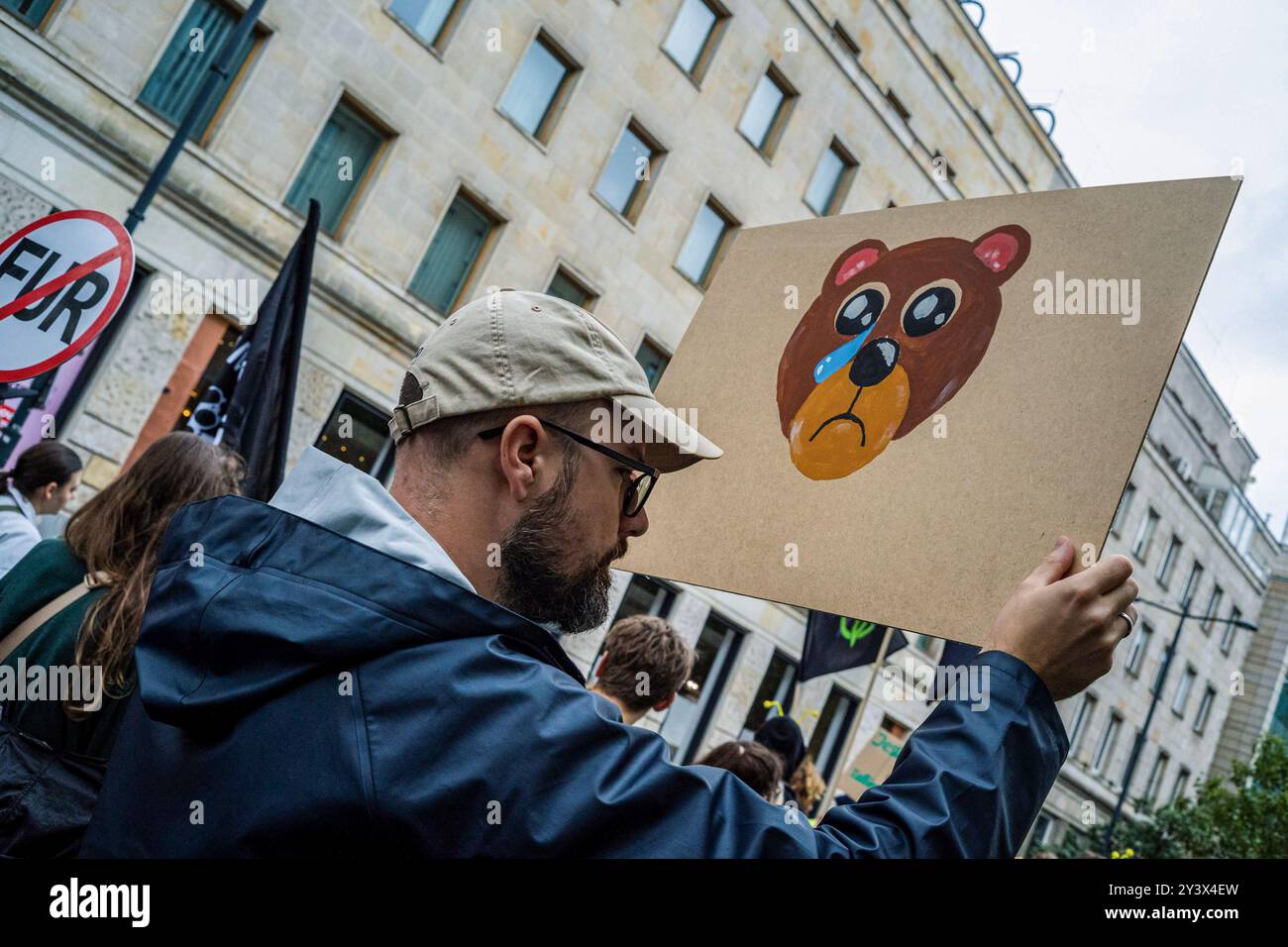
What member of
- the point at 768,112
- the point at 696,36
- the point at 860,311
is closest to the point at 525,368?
the point at 860,311

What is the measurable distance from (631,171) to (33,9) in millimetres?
7832

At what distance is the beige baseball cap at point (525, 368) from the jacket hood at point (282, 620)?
1.18ft

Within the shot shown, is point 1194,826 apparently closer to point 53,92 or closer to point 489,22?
point 489,22

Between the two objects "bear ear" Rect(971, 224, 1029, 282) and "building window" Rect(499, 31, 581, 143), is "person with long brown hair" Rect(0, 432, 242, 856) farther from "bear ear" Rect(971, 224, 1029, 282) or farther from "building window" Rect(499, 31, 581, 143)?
"building window" Rect(499, 31, 581, 143)

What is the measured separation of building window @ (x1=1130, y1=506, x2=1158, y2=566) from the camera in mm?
29016

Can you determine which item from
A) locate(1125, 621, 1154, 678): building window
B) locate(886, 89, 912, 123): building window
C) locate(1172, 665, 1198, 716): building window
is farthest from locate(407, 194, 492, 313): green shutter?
locate(1172, 665, 1198, 716): building window

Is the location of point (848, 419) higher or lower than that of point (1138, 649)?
lower

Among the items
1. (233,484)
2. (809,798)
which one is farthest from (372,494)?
(809,798)

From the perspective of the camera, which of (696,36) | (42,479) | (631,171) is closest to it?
(42,479)

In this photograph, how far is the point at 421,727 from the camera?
1.15 m

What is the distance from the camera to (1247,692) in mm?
39906

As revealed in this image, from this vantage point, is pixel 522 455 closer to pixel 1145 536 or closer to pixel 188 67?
pixel 188 67

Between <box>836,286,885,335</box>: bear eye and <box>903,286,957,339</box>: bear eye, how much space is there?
79mm
